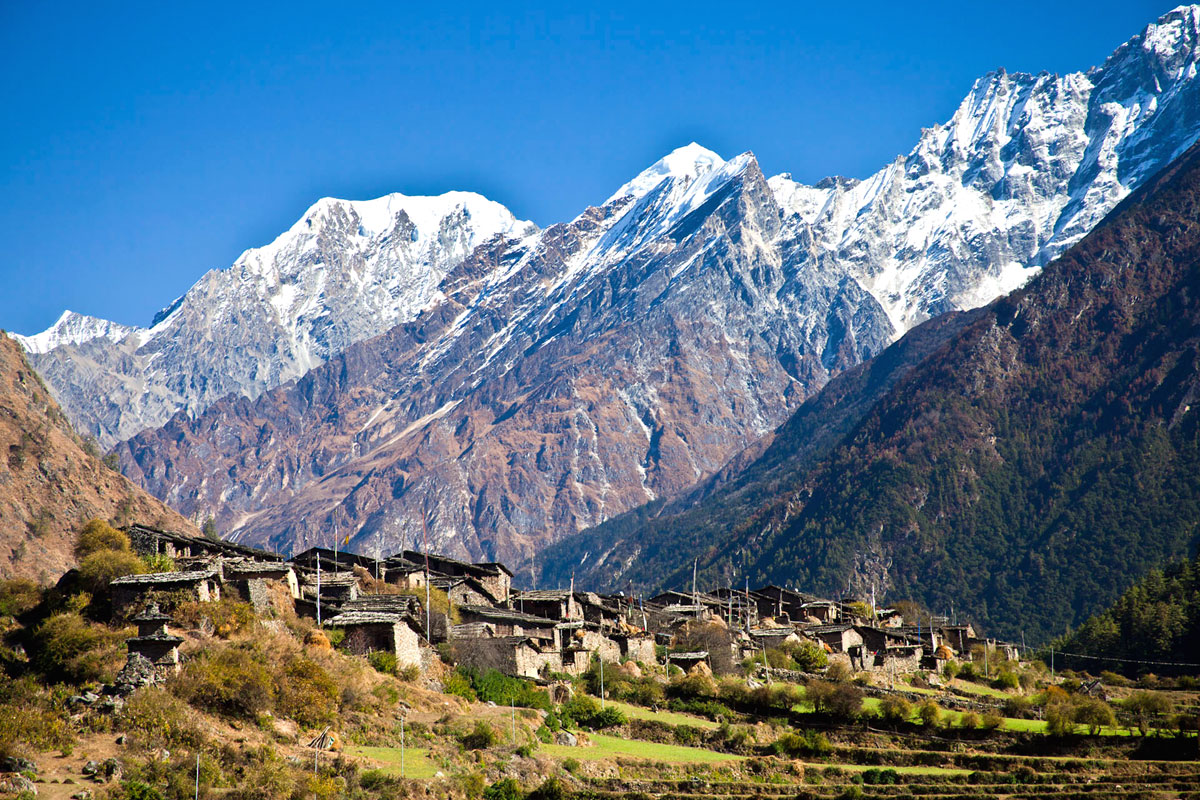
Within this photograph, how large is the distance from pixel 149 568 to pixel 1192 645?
122 meters

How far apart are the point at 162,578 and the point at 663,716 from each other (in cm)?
3167

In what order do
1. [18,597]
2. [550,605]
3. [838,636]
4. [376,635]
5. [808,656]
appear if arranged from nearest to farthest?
[18,597] → [376,635] → [808,656] → [550,605] → [838,636]

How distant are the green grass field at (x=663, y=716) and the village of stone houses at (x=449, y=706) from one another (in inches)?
14.4

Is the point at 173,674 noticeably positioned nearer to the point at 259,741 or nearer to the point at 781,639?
the point at 259,741

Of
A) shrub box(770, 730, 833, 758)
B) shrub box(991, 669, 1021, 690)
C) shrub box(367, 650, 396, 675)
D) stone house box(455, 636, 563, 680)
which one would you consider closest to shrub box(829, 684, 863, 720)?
shrub box(770, 730, 833, 758)

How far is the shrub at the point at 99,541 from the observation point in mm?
68744

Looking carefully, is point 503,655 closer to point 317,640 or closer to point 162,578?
point 317,640

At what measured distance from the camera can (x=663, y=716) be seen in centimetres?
7756

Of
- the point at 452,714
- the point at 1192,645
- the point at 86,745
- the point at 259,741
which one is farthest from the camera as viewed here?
the point at 1192,645

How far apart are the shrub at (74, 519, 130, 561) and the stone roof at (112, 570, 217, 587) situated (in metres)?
7.72

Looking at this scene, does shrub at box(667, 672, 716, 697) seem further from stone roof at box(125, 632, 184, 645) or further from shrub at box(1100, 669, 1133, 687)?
shrub at box(1100, 669, 1133, 687)

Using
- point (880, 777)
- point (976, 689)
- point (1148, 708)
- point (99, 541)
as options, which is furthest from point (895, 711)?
point (99, 541)

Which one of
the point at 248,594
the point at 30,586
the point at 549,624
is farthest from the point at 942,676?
the point at 30,586

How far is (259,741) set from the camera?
51906 mm
